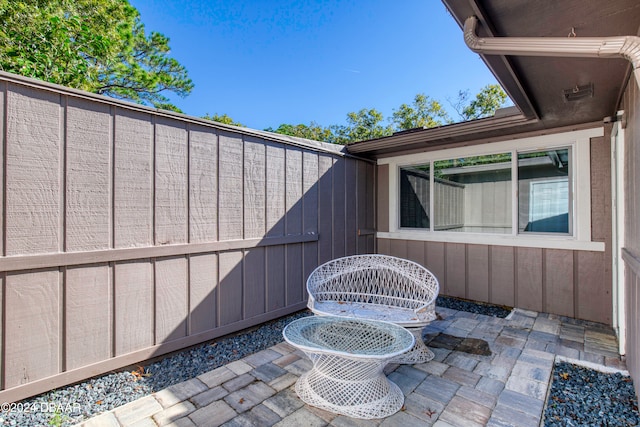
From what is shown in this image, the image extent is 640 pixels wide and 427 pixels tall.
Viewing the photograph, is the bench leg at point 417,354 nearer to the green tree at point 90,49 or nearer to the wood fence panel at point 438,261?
the wood fence panel at point 438,261

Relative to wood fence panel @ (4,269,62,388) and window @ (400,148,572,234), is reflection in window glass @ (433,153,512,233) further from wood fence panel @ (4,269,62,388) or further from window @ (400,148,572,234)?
wood fence panel @ (4,269,62,388)

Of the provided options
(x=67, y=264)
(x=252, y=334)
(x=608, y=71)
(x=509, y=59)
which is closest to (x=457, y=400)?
(x=252, y=334)

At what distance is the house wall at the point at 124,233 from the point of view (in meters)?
2.00

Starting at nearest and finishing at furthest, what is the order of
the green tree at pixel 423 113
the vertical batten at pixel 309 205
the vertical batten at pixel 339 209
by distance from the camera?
the vertical batten at pixel 309 205
the vertical batten at pixel 339 209
the green tree at pixel 423 113

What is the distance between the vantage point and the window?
3846 millimetres

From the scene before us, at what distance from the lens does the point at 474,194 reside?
4.59m

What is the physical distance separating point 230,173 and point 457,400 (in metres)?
2.82

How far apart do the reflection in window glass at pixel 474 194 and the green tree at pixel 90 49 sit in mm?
7418

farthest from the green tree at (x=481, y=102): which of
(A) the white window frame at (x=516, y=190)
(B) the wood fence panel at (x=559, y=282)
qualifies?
(B) the wood fence panel at (x=559, y=282)

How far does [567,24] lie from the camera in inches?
69.6

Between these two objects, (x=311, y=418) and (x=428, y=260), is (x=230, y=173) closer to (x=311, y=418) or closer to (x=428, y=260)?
(x=311, y=418)

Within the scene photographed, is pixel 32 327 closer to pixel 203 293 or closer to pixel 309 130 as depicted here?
pixel 203 293

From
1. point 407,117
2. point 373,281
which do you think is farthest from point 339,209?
point 407,117

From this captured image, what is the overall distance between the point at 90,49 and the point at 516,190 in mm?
10649
